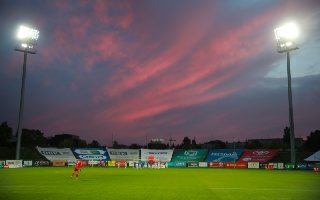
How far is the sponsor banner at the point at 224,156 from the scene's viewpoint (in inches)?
3563

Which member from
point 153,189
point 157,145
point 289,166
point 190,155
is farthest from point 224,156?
point 153,189

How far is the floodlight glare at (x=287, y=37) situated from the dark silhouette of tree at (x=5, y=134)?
85391 mm

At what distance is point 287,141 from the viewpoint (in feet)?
455

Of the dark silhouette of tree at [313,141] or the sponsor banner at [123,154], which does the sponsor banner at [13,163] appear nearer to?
the sponsor banner at [123,154]

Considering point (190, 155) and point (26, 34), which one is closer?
point (26, 34)

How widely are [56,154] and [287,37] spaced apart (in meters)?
65.9

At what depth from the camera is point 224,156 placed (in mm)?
92375

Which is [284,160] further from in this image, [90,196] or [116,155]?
[90,196]

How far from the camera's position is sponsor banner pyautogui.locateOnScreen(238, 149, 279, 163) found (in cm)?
8694

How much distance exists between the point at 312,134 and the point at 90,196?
4355 inches

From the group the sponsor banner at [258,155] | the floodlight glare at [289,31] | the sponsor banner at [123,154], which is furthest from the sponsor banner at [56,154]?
the floodlight glare at [289,31]

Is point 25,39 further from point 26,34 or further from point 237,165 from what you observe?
point 237,165

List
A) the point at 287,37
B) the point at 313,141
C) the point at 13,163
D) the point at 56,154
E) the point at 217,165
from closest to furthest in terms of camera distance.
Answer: the point at 13,163 → the point at 287,37 → the point at 217,165 → the point at 56,154 → the point at 313,141

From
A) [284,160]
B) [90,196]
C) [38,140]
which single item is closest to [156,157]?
[284,160]
